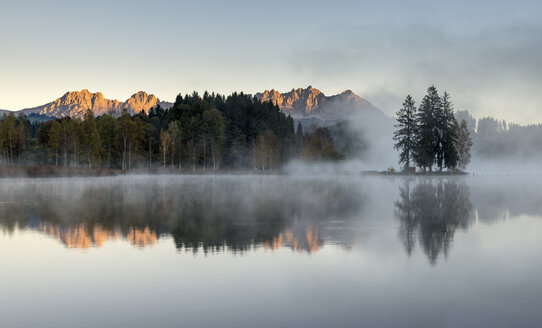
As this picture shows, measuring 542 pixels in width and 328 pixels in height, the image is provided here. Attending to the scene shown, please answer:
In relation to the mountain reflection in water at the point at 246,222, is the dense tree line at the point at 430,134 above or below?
above

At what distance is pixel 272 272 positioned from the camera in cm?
1460

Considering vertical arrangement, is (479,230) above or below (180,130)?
below

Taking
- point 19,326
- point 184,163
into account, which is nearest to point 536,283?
point 19,326

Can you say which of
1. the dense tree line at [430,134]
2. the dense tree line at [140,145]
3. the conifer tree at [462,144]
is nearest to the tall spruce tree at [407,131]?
the dense tree line at [430,134]

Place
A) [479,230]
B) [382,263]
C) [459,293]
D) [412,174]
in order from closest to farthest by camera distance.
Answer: [459,293]
[382,263]
[479,230]
[412,174]

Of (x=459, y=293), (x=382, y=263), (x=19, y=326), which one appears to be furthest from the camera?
(x=382, y=263)

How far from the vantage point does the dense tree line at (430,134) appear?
119 meters

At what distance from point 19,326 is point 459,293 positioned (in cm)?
1019

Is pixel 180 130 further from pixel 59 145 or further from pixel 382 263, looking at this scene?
pixel 382 263

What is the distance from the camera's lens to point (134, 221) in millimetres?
27594

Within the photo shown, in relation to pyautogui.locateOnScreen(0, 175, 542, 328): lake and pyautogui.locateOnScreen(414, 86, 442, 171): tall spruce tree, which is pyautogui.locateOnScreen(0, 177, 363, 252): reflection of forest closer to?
pyautogui.locateOnScreen(0, 175, 542, 328): lake

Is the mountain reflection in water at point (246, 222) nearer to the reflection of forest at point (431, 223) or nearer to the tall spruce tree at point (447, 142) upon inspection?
the reflection of forest at point (431, 223)

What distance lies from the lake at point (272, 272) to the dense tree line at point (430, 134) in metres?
94.9

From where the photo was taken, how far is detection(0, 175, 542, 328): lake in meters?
10.6
